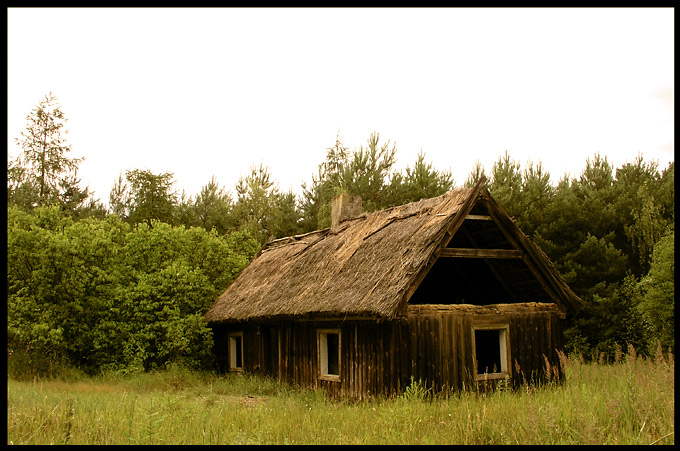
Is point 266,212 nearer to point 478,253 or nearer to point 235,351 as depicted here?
point 235,351

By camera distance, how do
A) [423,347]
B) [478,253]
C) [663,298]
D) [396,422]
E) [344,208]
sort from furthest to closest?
[663,298] → [344,208] → [478,253] → [423,347] → [396,422]

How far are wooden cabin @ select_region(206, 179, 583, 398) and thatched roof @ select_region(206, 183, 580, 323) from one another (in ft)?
0.11

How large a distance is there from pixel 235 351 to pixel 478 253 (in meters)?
9.14

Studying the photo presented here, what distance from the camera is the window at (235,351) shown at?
59.9ft

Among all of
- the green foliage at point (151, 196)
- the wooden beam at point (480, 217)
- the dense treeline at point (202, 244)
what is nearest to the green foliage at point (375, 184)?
the dense treeline at point (202, 244)

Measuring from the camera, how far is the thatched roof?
11.6 m

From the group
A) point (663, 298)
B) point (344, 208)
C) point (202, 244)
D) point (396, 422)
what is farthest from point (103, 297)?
point (663, 298)

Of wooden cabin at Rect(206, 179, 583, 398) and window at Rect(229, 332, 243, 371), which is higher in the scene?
wooden cabin at Rect(206, 179, 583, 398)

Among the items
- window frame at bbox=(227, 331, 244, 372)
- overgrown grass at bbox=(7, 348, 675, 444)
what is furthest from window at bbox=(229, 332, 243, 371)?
overgrown grass at bbox=(7, 348, 675, 444)

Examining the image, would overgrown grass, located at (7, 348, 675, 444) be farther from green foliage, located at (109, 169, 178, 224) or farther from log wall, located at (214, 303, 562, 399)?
green foliage, located at (109, 169, 178, 224)

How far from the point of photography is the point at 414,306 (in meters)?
12.0

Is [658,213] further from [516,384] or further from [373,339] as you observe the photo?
[373,339]

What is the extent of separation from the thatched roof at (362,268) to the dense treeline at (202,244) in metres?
2.03
